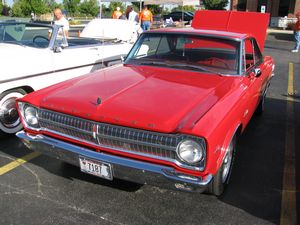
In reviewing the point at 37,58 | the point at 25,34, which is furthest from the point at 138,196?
the point at 25,34

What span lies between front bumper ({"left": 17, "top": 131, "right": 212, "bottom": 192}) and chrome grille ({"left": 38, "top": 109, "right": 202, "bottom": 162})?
9cm

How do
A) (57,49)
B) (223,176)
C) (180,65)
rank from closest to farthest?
(223,176) < (180,65) < (57,49)

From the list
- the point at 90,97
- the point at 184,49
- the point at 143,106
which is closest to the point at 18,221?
the point at 90,97

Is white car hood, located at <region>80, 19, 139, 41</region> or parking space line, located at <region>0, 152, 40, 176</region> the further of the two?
white car hood, located at <region>80, 19, 139, 41</region>

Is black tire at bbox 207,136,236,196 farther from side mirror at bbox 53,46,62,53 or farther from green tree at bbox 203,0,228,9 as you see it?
green tree at bbox 203,0,228,9

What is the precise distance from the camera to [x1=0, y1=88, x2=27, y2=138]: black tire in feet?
15.1

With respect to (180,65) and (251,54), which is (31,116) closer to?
(180,65)

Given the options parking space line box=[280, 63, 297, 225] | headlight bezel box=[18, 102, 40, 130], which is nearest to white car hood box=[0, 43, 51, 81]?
A: headlight bezel box=[18, 102, 40, 130]

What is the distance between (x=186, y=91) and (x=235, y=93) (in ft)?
1.69

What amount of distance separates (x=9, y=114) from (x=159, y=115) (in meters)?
2.74

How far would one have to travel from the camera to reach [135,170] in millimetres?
2848

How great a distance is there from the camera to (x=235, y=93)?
11.4 ft

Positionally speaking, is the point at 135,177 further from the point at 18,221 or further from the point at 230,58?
the point at 230,58

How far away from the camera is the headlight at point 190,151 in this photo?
2701 mm
